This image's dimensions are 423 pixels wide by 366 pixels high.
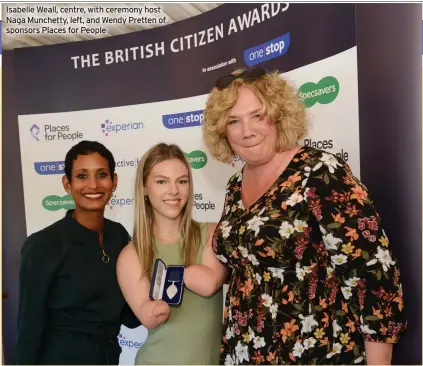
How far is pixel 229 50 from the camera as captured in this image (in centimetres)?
211

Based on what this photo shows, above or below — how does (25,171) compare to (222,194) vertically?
above

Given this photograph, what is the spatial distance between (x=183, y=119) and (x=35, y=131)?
728 mm

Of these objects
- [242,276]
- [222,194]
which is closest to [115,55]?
[222,194]

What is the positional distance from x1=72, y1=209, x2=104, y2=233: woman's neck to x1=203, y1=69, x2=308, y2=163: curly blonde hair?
2.21 feet

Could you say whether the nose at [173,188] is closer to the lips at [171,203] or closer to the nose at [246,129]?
the lips at [171,203]

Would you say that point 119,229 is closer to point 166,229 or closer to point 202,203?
point 166,229

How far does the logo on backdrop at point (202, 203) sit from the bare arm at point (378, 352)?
0.90 m

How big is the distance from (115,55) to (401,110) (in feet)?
4.22

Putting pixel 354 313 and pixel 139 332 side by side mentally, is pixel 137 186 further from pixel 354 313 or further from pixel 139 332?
pixel 354 313

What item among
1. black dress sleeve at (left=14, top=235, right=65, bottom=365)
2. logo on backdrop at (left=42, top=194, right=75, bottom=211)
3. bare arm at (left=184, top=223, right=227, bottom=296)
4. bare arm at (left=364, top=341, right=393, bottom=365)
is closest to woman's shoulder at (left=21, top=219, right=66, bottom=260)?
black dress sleeve at (left=14, top=235, right=65, bottom=365)

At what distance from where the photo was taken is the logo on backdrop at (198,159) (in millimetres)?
2137

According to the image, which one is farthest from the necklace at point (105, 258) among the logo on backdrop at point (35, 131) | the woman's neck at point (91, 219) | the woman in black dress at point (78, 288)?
the logo on backdrop at point (35, 131)

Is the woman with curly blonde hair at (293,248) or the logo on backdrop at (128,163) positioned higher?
the logo on backdrop at (128,163)

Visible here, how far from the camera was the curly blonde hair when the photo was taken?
5.40ft
